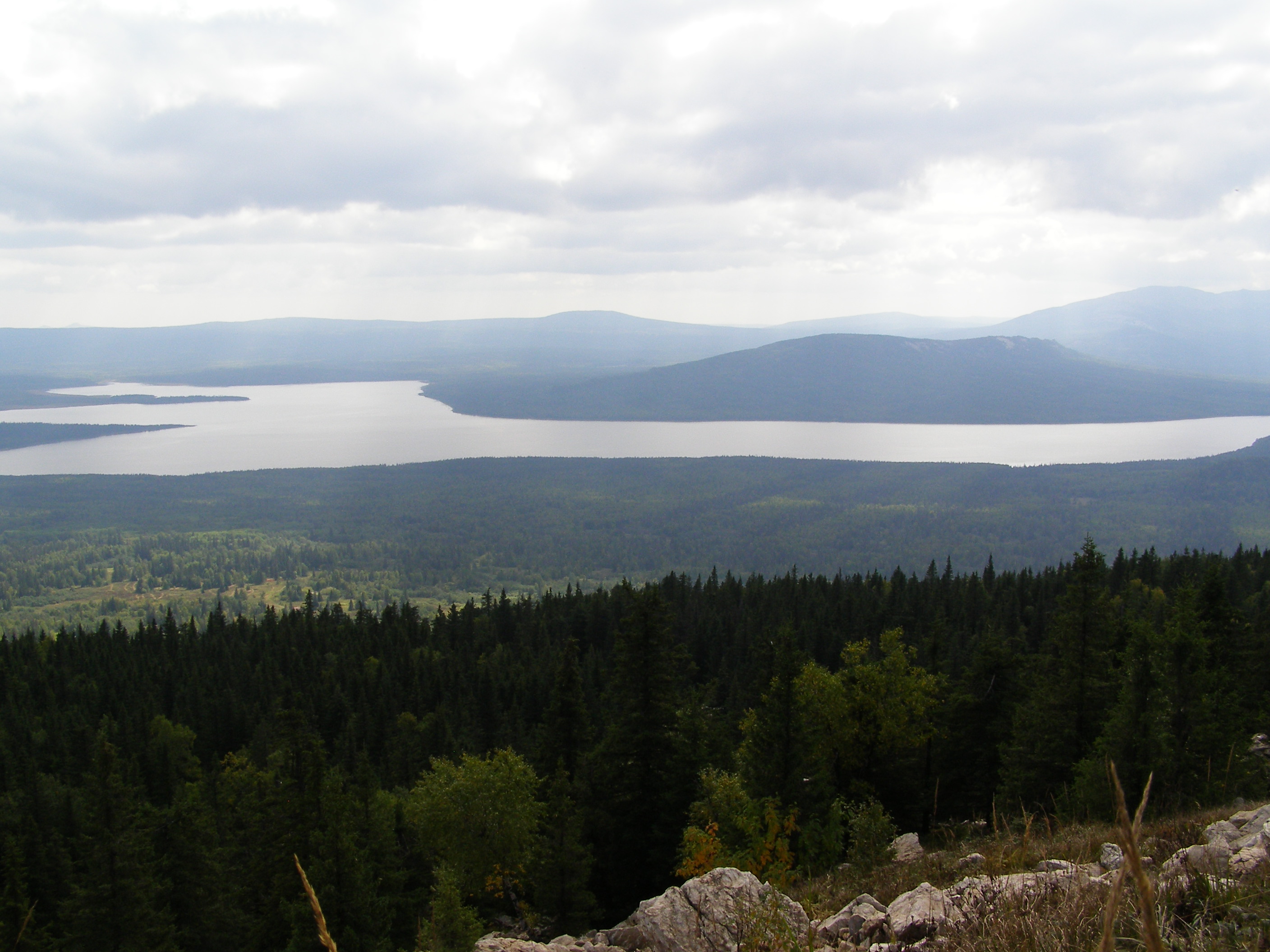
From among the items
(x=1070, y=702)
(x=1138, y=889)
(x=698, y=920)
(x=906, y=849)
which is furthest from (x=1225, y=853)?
(x=1070, y=702)

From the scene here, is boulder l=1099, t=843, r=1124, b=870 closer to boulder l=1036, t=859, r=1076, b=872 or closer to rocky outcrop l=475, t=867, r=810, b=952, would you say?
boulder l=1036, t=859, r=1076, b=872

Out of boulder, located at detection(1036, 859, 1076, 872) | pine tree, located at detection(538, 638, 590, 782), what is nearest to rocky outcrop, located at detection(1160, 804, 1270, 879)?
boulder, located at detection(1036, 859, 1076, 872)

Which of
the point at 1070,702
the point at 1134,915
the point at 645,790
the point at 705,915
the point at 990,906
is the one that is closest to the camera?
the point at 1134,915

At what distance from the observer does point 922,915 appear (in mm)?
10625

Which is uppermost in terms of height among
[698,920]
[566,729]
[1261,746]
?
[698,920]

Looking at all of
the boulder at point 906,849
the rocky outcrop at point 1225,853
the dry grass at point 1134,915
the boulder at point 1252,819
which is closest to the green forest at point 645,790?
the boulder at point 906,849

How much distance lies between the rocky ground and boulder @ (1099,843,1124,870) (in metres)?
0.03

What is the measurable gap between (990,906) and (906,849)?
1360cm

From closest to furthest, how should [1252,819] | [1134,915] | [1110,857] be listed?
[1134,915] < [1110,857] < [1252,819]

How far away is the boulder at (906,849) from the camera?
18.1 m

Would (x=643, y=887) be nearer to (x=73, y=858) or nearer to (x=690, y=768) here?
(x=690, y=768)

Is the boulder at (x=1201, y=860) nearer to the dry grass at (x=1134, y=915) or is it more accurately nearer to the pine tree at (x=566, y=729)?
the dry grass at (x=1134, y=915)

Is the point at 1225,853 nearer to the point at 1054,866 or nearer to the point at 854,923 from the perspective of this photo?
the point at 1054,866

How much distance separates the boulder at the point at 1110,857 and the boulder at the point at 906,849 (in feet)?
18.7
